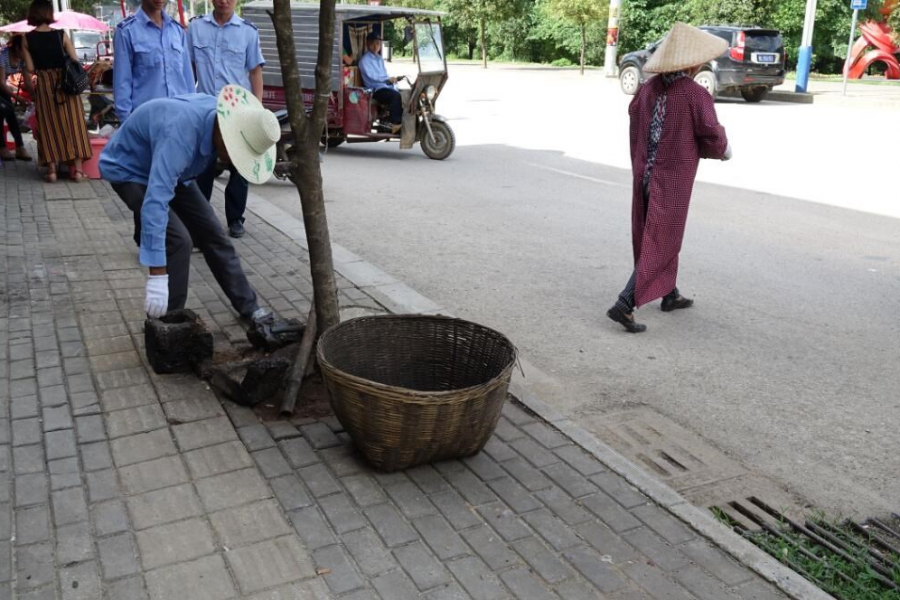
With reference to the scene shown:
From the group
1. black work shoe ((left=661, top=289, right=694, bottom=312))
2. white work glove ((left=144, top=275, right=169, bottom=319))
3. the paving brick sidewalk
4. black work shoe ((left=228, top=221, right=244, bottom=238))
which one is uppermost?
white work glove ((left=144, top=275, right=169, bottom=319))

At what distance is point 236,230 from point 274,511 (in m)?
4.58

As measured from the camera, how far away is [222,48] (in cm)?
687

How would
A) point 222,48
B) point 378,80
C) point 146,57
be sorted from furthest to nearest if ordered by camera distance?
point 378,80 → point 222,48 → point 146,57

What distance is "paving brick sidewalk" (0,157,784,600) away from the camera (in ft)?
9.25

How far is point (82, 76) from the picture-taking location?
920 cm

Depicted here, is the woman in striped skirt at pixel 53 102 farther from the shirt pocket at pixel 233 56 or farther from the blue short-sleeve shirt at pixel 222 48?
A: the shirt pocket at pixel 233 56

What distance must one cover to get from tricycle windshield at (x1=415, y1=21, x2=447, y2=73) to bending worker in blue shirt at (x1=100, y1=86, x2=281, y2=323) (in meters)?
8.57

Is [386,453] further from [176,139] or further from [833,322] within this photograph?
[833,322]

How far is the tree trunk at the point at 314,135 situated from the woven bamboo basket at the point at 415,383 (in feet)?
1.12

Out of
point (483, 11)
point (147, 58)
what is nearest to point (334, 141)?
point (147, 58)

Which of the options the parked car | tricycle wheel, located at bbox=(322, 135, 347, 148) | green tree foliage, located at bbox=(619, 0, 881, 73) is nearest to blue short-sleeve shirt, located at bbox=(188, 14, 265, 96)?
tricycle wheel, located at bbox=(322, 135, 347, 148)

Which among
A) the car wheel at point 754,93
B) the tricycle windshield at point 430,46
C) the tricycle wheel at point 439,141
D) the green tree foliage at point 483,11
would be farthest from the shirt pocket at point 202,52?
the green tree foliage at point 483,11

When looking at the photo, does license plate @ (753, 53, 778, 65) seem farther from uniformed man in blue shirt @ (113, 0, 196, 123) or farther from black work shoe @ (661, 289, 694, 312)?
uniformed man in blue shirt @ (113, 0, 196, 123)

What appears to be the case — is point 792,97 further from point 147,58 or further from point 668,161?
point 147,58
